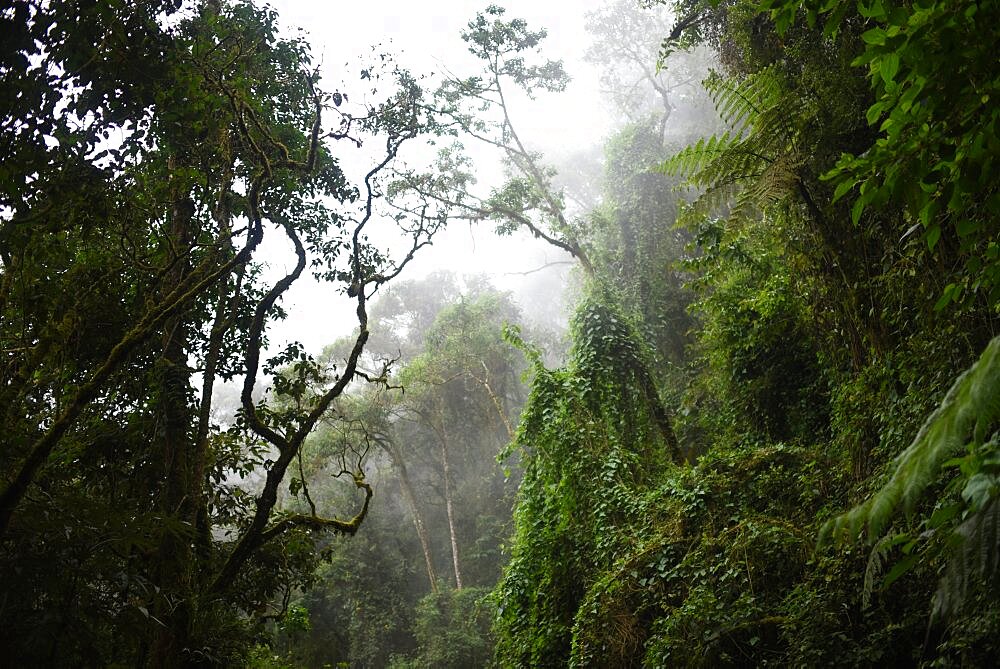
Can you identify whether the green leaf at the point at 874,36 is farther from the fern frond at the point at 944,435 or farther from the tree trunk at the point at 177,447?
the tree trunk at the point at 177,447

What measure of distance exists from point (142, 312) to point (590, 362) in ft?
18.0

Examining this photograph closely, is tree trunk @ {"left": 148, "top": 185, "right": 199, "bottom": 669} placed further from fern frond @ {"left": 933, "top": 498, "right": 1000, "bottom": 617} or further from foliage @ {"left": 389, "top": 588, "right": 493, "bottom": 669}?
foliage @ {"left": 389, "top": 588, "right": 493, "bottom": 669}

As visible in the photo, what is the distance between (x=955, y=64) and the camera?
1732 mm

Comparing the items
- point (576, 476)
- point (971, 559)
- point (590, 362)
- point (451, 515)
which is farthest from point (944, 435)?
point (451, 515)

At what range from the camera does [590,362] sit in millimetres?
8758

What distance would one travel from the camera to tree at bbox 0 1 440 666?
2779 mm

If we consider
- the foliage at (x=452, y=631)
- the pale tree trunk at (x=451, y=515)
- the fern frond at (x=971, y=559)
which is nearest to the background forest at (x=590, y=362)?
the fern frond at (x=971, y=559)

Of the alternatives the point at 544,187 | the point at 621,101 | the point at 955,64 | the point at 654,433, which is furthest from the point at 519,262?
the point at 955,64

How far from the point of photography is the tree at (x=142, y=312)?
9.12ft

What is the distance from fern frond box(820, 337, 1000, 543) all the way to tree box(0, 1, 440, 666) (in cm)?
261

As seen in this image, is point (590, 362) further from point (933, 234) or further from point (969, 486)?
point (969, 486)

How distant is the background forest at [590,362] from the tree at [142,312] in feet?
0.09

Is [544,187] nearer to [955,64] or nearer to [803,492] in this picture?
[803,492]

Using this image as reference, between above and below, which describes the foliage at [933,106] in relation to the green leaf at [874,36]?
below
